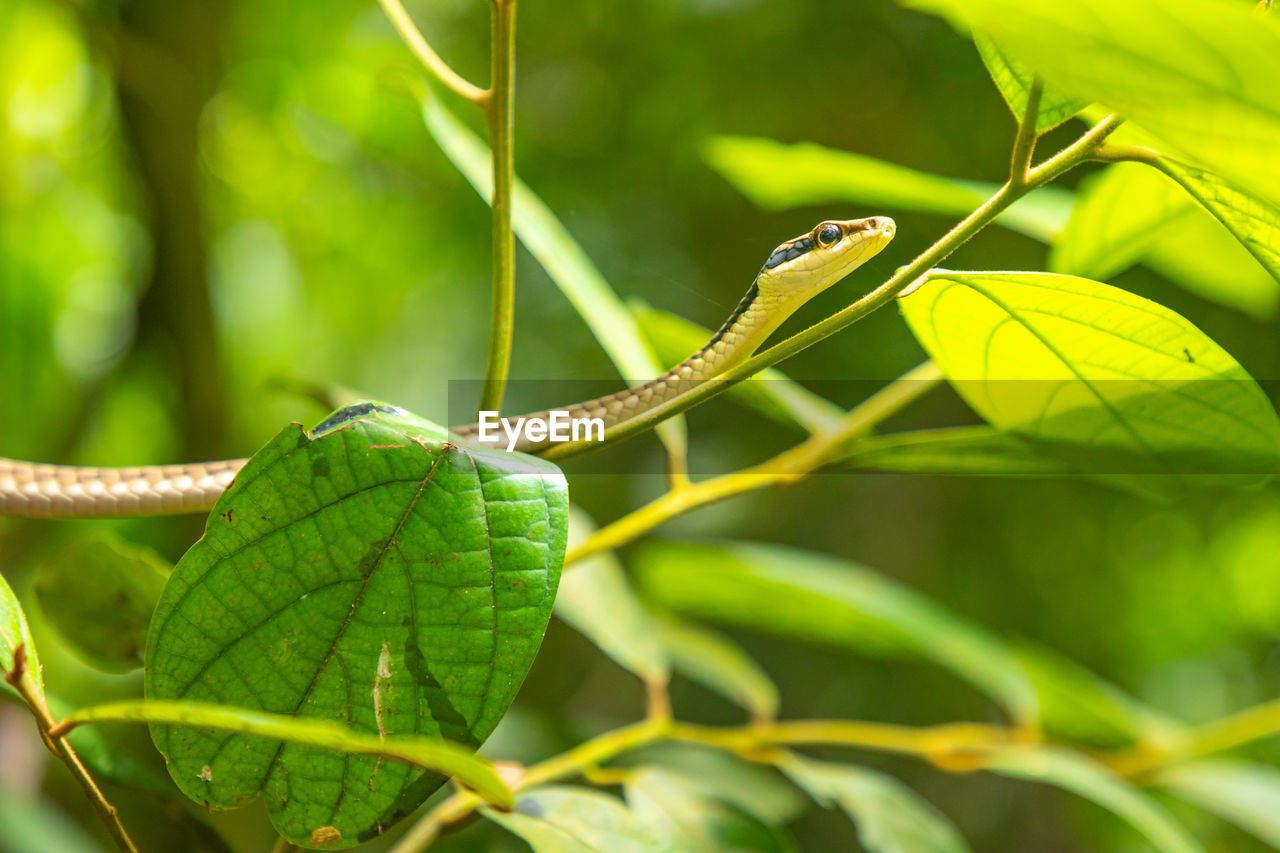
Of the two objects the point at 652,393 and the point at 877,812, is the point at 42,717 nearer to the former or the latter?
the point at 652,393

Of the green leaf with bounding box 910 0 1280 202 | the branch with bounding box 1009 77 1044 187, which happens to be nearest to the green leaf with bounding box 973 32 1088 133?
the branch with bounding box 1009 77 1044 187

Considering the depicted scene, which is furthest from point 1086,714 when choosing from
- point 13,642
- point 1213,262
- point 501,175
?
point 13,642

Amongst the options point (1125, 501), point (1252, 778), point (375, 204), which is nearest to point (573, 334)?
point (375, 204)

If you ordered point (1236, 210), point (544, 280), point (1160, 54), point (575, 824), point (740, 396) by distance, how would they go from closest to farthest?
point (1160, 54), point (1236, 210), point (575, 824), point (740, 396), point (544, 280)

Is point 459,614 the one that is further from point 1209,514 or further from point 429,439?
point 1209,514

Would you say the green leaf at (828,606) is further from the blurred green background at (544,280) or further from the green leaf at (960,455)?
the blurred green background at (544,280)

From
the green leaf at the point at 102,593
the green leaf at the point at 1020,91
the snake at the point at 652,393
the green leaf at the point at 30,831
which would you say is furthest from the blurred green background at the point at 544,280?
the green leaf at the point at 1020,91
